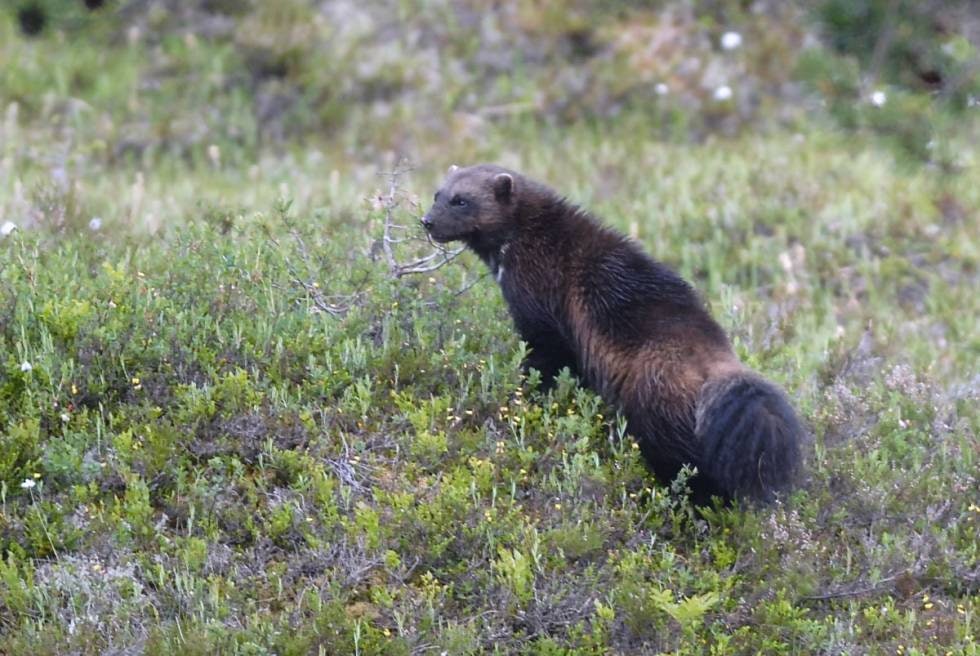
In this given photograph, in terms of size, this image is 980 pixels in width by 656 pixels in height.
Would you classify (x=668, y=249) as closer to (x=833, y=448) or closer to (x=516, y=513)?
(x=833, y=448)

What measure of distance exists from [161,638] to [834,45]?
11.0 ft

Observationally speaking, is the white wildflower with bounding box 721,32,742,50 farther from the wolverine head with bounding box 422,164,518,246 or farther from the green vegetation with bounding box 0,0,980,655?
the wolverine head with bounding box 422,164,518,246

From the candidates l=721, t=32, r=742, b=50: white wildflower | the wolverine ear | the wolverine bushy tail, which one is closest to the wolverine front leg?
the wolverine ear

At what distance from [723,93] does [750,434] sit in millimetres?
7788

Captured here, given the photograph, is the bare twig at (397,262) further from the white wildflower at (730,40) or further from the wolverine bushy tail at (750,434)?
the white wildflower at (730,40)

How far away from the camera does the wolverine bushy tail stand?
5113 mm

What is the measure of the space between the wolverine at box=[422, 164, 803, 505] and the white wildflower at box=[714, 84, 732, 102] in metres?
5.75

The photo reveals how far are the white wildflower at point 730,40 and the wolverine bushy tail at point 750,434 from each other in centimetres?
804

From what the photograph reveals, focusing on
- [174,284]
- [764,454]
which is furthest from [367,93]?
[764,454]

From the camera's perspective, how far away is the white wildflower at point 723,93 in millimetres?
12359

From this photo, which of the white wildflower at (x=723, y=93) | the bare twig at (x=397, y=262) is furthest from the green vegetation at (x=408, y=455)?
the white wildflower at (x=723, y=93)

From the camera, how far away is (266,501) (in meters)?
5.51

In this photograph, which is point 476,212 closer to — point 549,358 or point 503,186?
point 503,186

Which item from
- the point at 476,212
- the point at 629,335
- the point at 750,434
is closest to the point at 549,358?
the point at 629,335
